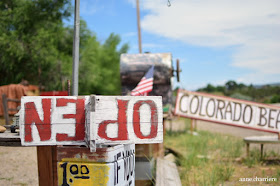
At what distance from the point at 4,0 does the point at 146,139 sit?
1461cm

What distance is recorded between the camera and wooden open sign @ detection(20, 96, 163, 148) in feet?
8.76

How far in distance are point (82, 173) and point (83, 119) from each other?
1.48 feet

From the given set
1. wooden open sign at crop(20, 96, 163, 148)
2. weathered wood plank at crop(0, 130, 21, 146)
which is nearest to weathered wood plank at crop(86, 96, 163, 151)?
wooden open sign at crop(20, 96, 163, 148)

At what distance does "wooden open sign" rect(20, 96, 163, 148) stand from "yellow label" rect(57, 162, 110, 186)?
0.19 metres

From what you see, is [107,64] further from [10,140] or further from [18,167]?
[10,140]

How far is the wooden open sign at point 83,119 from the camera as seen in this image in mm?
2670

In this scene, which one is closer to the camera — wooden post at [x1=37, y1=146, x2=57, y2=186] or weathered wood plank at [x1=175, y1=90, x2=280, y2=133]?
wooden post at [x1=37, y1=146, x2=57, y2=186]

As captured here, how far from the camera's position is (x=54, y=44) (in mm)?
16172

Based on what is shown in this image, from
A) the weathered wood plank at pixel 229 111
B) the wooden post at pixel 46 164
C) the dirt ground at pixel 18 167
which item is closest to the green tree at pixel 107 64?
the weathered wood plank at pixel 229 111

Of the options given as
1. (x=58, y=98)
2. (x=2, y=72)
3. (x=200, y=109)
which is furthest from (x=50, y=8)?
(x=58, y=98)

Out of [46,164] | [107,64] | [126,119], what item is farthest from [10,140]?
[107,64]

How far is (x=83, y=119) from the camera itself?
2.75 metres

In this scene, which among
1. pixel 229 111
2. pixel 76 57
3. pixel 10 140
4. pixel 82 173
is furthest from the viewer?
pixel 229 111

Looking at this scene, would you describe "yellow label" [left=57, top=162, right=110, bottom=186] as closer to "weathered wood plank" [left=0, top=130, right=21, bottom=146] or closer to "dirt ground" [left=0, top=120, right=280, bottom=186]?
"weathered wood plank" [left=0, top=130, right=21, bottom=146]
